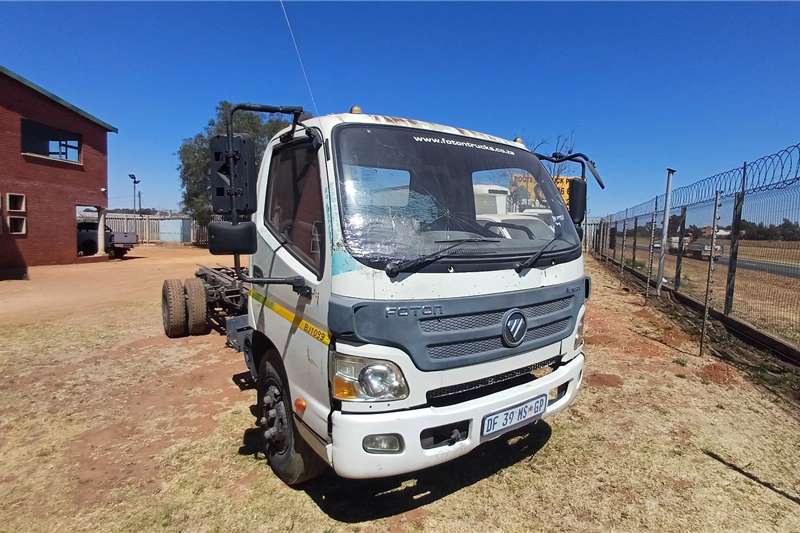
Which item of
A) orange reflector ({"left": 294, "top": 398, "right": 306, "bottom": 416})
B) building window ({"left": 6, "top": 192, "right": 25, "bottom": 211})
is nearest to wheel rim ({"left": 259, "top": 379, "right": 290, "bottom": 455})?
orange reflector ({"left": 294, "top": 398, "right": 306, "bottom": 416})

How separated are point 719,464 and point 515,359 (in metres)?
2.12

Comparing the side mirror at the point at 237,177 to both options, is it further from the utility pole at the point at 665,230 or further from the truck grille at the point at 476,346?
the utility pole at the point at 665,230

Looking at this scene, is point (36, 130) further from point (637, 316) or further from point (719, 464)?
point (719, 464)

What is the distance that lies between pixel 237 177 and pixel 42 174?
20.6 m

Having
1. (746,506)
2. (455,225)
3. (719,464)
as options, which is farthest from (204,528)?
(719,464)

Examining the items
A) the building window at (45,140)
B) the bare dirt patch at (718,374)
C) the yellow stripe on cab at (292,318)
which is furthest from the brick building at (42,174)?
the bare dirt patch at (718,374)

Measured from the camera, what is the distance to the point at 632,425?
412cm

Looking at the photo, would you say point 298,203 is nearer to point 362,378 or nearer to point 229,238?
point 229,238

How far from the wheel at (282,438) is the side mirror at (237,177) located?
1178mm

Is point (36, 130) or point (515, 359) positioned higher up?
point (36, 130)

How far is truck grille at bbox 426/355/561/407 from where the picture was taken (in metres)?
2.49

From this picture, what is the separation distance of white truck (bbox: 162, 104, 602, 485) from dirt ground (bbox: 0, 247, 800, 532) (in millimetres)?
494

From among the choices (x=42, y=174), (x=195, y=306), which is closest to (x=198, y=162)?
(x=42, y=174)

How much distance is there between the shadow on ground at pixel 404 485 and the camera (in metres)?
2.90
